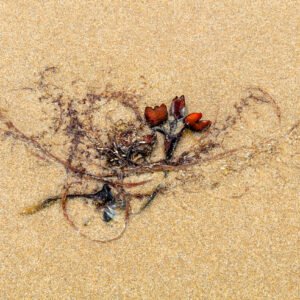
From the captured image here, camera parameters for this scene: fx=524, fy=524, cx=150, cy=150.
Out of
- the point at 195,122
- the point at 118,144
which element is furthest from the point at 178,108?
the point at 118,144

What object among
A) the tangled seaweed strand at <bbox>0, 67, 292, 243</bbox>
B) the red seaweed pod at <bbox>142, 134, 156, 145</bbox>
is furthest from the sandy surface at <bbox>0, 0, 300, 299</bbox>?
the red seaweed pod at <bbox>142, 134, 156, 145</bbox>

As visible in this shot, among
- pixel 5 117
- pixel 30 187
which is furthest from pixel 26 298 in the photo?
pixel 5 117

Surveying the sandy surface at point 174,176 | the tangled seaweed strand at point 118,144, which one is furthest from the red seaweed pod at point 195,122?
the sandy surface at point 174,176

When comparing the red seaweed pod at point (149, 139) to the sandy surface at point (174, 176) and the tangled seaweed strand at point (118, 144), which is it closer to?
the tangled seaweed strand at point (118, 144)

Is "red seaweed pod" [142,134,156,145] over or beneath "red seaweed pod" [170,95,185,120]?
beneath

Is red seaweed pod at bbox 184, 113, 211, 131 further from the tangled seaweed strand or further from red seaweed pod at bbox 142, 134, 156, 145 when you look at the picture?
red seaweed pod at bbox 142, 134, 156, 145

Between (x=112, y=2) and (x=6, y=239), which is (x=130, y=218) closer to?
(x=6, y=239)
